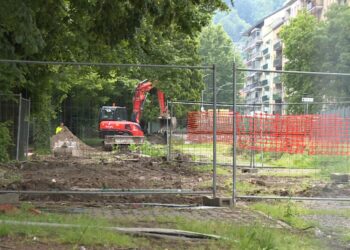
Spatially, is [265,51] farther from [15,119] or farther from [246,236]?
[246,236]

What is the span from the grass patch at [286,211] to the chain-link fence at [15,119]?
33.2 feet

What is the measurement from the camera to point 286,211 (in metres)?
9.23

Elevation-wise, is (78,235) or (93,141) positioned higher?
(93,141)

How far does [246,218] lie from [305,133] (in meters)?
8.98

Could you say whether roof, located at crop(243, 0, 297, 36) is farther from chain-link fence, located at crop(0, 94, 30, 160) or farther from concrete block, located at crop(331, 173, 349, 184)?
concrete block, located at crop(331, 173, 349, 184)

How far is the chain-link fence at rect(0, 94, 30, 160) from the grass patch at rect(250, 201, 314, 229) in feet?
33.2

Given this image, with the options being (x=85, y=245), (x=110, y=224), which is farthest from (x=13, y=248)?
(x=110, y=224)

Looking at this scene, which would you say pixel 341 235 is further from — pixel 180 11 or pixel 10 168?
pixel 10 168

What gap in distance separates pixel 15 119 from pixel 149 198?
9.58 m

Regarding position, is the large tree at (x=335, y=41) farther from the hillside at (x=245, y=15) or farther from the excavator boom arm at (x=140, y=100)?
the hillside at (x=245, y=15)

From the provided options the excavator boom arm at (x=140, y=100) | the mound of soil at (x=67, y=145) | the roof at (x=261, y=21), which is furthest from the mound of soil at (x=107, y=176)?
the roof at (x=261, y=21)

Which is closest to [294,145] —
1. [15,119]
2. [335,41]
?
[15,119]

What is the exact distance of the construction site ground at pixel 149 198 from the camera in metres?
7.53

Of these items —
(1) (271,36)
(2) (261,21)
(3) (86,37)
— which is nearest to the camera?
(3) (86,37)
